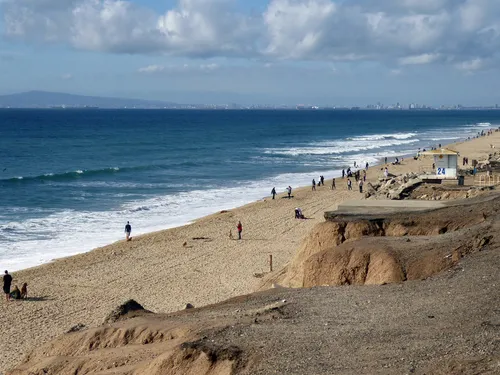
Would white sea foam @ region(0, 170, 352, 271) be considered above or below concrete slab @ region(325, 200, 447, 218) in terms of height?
below

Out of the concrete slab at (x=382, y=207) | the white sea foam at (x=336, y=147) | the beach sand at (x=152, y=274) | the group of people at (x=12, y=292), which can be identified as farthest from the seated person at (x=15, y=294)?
the white sea foam at (x=336, y=147)

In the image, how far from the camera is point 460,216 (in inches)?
818

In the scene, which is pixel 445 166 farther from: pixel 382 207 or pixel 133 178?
pixel 133 178

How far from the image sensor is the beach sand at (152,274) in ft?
70.0

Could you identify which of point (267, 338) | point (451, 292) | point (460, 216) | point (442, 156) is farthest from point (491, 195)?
point (267, 338)

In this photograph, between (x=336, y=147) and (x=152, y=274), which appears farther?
(x=336, y=147)

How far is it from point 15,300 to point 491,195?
16190 millimetres

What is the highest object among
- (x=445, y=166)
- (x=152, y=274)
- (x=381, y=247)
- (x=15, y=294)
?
(x=445, y=166)

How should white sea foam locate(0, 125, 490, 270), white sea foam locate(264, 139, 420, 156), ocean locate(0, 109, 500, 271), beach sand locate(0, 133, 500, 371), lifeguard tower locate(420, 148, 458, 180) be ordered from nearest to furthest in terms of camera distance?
1. beach sand locate(0, 133, 500, 371)
2. white sea foam locate(0, 125, 490, 270)
3. lifeguard tower locate(420, 148, 458, 180)
4. ocean locate(0, 109, 500, 271)
5. white sea foam locate(264, 139, 420, 156)

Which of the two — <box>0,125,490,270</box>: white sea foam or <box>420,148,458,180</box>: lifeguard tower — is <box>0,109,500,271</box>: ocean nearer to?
<box>0,125,490,270</box>: white sea foam

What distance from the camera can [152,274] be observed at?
2658 cm

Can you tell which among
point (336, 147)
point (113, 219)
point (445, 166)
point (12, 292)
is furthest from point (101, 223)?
point (336, 147)

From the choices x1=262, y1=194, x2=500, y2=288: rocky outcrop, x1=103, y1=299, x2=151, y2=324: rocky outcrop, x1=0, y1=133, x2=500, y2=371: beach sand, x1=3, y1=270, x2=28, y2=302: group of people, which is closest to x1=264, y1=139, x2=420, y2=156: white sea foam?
x1=0, y1=133, x2=500, y2=371: beach sand

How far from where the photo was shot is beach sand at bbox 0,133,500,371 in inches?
840
